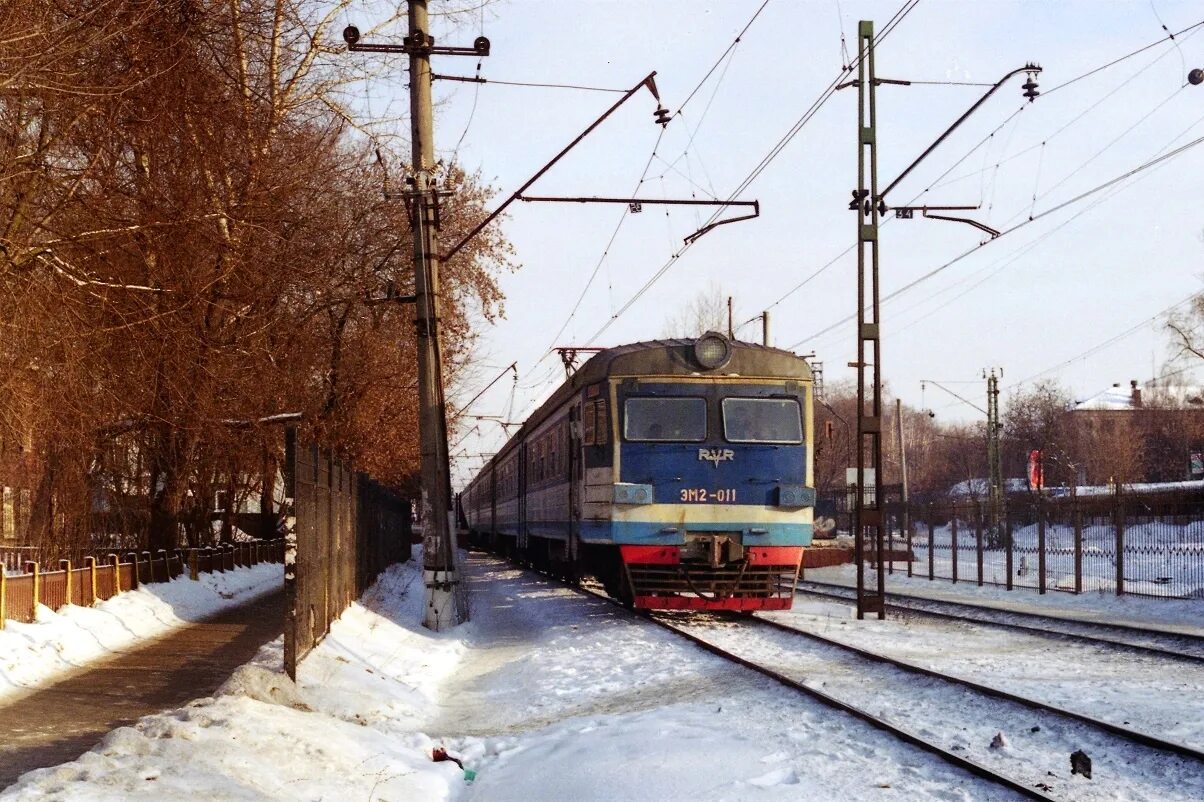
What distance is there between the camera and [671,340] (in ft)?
56.0

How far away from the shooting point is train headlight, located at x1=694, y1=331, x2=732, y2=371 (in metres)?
16.6

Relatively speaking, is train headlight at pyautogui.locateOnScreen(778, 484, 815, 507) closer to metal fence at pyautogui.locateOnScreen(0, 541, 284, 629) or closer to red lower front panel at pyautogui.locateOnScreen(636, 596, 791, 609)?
red lower front panel at pyautogui.locateOnScreen(636, 596, 791, 609)

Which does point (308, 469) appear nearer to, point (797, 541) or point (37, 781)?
point (37, 781)

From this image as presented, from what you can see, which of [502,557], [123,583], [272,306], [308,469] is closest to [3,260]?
[308,469]

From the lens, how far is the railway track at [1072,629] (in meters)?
13.5

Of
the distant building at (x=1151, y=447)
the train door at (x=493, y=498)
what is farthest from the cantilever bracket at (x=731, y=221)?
the distant building at (x=1151, y=447)

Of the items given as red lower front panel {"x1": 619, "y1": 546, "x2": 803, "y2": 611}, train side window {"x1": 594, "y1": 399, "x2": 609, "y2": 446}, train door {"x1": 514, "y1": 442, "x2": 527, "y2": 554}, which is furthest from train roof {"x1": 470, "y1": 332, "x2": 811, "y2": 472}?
train door {"x1": 514, "y1": 442, "x2": 527, "y2": 554}

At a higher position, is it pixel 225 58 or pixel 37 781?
pixel 225 58

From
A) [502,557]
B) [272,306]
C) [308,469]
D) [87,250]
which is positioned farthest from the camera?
[502,557]

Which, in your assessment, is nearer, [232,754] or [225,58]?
[232,754]

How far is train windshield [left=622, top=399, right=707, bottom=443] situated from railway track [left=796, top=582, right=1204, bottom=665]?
15.3ft

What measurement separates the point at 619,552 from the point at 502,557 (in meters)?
30.4

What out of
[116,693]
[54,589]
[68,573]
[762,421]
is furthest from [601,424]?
[116,693]

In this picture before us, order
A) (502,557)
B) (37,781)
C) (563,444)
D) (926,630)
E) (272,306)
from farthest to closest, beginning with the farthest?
(502,557) < (272,306) < (563,444) < (926,630) < (37,781)
